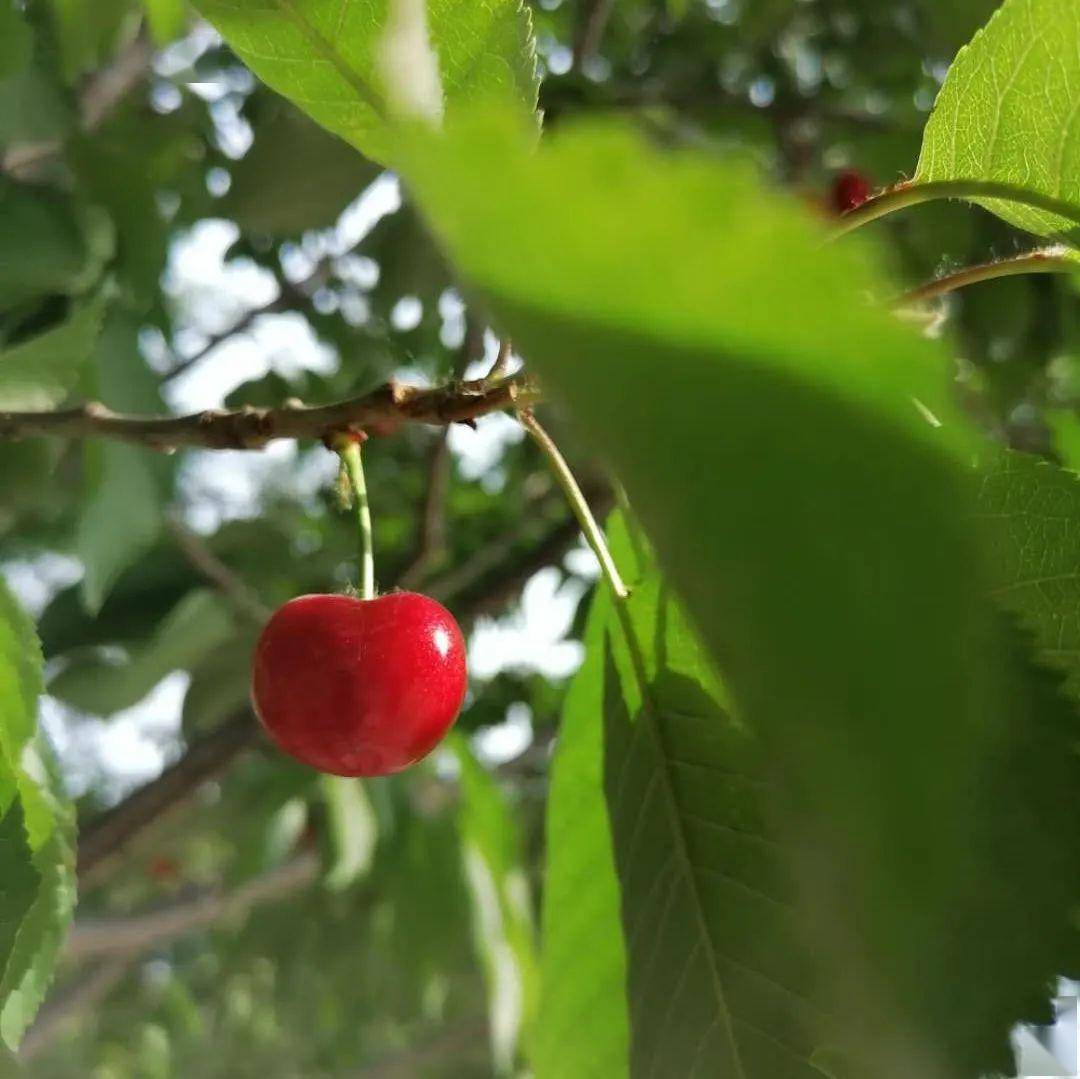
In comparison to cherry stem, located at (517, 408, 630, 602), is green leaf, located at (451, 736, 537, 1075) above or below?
below

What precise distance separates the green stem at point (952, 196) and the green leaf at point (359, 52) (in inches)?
8.2

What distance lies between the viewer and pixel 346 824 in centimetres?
211

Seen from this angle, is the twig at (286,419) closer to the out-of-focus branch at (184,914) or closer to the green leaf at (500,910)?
the green leaf at (500,910)

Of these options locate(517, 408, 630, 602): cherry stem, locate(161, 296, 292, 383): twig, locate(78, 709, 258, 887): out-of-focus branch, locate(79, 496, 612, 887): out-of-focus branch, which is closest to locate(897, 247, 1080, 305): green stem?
locate(517, 408, 630, 602): cherry stem

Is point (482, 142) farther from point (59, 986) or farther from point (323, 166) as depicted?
point (59, 986)

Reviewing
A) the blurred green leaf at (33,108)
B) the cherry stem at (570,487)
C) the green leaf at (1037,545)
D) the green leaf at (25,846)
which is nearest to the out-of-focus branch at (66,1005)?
the blurred green leaf at (33,108)

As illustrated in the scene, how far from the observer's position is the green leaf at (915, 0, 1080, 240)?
0.63m

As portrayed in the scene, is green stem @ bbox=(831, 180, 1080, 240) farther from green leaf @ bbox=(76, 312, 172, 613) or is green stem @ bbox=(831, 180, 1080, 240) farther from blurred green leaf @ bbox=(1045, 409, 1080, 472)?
green leaf @ bbox=(76, 312, 172, 613)

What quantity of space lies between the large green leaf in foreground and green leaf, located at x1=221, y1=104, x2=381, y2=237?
A: 1505 mm

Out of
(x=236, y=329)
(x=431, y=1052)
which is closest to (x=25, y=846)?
(x=236, y=329)

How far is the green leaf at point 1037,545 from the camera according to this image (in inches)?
25.1

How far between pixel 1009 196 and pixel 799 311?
1.57ft

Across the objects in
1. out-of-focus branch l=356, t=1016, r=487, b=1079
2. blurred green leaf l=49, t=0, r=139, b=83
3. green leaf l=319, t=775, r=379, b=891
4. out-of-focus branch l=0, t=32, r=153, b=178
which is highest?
blurred green leaf l=49, t=0, r=139, b=83

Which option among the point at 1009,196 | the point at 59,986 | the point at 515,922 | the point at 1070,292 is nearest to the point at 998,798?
the point at 1009,196
